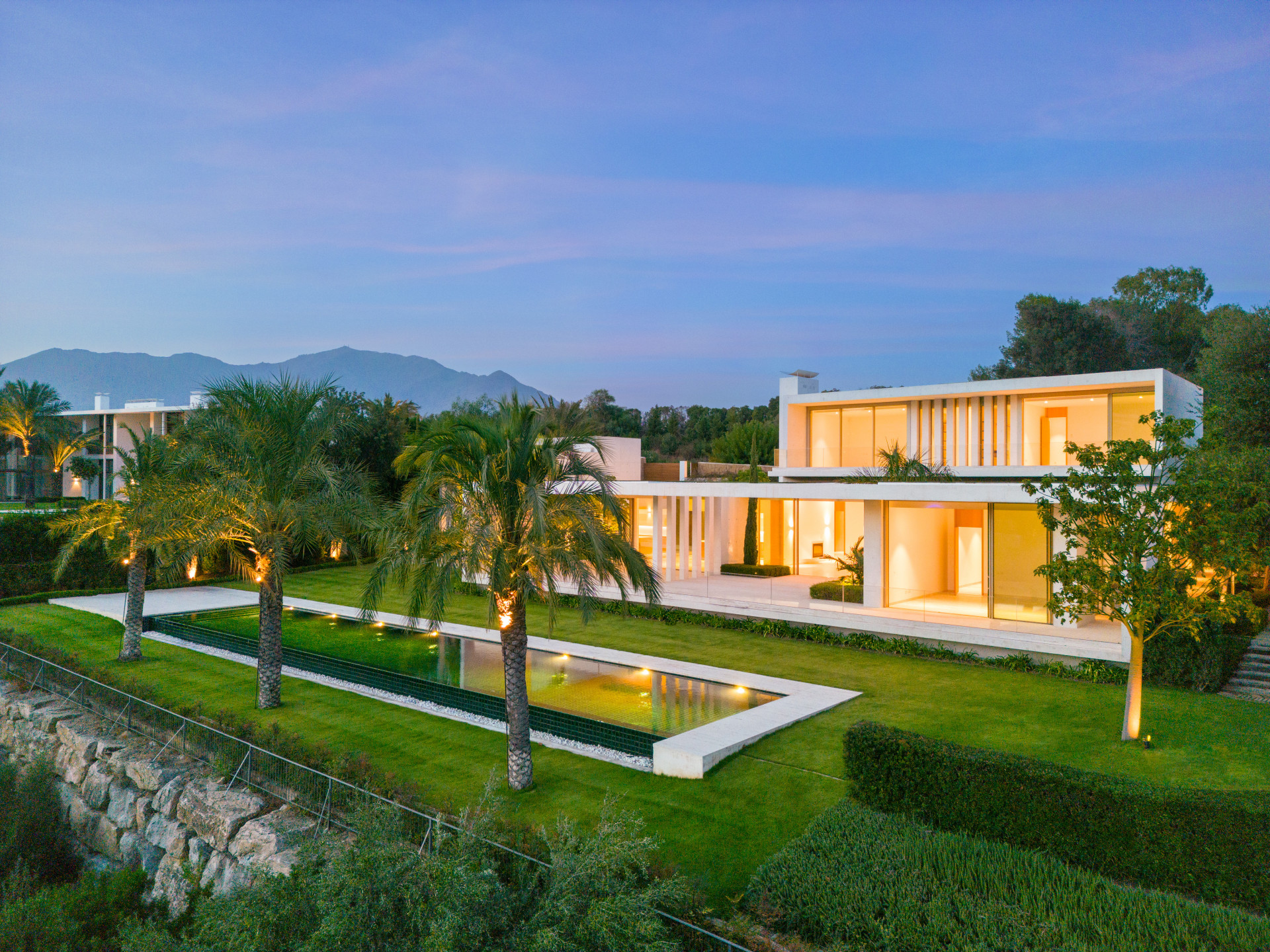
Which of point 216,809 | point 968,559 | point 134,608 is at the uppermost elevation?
point 968,559

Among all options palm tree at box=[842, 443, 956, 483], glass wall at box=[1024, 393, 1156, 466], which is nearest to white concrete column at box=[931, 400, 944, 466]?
palm tree at box=[842, 443, 956, 483]

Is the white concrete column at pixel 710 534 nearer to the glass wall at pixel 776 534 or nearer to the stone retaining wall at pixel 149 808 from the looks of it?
the glass wall at pixel 776 534

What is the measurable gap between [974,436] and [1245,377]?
30.0 feet

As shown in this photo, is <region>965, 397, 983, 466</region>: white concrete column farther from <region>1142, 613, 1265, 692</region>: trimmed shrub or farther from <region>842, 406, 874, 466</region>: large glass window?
<region>1142, 613, 1265, 692</region>: trimmed shrub

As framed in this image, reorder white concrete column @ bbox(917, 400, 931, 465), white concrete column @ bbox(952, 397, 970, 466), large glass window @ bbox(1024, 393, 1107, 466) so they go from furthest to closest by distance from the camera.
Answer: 1. white concrete column @ bbox(917, 400, 931, 465)
2. white concrete column @ bbox(952, 397, 970, 466)
3. large glass window @ bbox(1024, 393, 1107, 466)

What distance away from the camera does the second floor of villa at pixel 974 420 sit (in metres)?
23.6

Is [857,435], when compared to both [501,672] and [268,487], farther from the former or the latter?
[268,487]

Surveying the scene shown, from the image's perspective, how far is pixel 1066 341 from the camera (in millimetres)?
47594

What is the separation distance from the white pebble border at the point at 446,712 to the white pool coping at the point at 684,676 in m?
0.78

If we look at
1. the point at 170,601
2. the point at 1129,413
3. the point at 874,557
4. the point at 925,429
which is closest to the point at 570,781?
the point at 874,557

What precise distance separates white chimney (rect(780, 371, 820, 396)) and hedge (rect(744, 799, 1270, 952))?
72.0ft

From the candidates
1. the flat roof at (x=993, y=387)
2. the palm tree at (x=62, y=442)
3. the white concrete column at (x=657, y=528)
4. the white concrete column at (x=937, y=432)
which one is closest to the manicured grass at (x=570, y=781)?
the white concrete column at (x=657, y=528)

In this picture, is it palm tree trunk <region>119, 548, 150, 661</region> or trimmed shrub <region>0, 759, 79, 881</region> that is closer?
trimmed shrub <region>0, 759, 79, 881</region>

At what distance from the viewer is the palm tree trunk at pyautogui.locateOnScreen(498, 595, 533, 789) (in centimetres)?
1102
